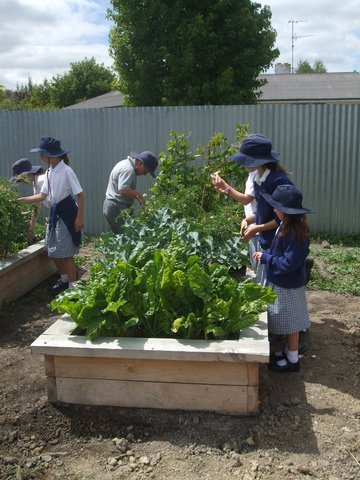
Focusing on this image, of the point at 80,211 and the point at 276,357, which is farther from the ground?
the point at 80,211

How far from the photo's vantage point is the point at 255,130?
30.2 feet

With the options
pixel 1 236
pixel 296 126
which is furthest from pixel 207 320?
pixel 296 126

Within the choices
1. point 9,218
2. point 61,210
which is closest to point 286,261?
point 61,210

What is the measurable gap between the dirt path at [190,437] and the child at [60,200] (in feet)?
6.19

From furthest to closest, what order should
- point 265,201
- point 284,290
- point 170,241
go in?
1. point 170,241
2. point 265,201
3. point 284,290

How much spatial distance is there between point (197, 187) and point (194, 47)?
8.68m

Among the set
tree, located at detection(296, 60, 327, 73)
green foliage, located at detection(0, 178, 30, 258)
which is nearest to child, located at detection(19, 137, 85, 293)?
green foliage, located at detection(0, 178, 30, 258)

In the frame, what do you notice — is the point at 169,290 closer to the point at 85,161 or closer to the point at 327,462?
the point at 327,462

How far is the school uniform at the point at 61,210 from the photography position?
5441 millimetres

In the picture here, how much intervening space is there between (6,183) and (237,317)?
338 centimetres

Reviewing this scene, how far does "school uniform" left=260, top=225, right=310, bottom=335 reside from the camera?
3.66 meters

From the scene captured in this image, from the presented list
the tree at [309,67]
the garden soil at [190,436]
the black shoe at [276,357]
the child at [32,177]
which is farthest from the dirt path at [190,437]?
the tree at [309,67]

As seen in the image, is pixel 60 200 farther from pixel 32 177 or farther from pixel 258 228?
pixel 258 228

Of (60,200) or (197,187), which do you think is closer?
(60,200)
